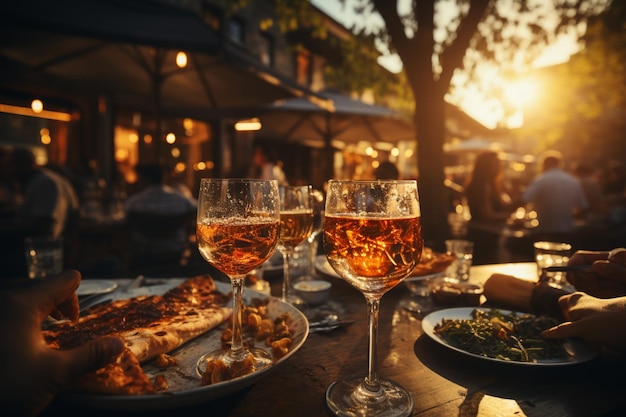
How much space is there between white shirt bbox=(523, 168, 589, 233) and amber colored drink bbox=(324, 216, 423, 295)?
20.9 feet

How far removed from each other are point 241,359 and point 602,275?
1281 mm

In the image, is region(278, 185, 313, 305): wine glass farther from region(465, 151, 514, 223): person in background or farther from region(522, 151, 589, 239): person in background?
region(522, 151, 589, 239): person in background

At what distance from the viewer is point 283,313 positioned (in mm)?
1330

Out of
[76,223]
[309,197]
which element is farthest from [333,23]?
[309,197]

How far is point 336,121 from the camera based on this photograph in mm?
10641

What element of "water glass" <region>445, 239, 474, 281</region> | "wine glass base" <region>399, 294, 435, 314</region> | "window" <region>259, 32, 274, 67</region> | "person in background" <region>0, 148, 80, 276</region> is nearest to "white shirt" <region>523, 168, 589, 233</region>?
"water glass" <region>445, 239, 474, 281</region>

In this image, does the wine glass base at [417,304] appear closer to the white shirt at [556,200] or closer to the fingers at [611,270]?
the fingers at [611,270]

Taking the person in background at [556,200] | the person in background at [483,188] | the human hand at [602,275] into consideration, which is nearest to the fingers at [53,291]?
the human hand at [602,275]

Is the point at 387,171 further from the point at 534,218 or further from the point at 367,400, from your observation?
the point at 367,400

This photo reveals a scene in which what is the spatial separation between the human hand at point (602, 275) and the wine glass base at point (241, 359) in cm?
119

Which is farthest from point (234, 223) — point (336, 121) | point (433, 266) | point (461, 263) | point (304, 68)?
point (304, 68)

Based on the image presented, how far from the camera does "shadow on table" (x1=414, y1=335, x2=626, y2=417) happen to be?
91 centimetres

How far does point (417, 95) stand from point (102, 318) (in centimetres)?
496

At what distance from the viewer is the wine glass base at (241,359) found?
3.14ft
